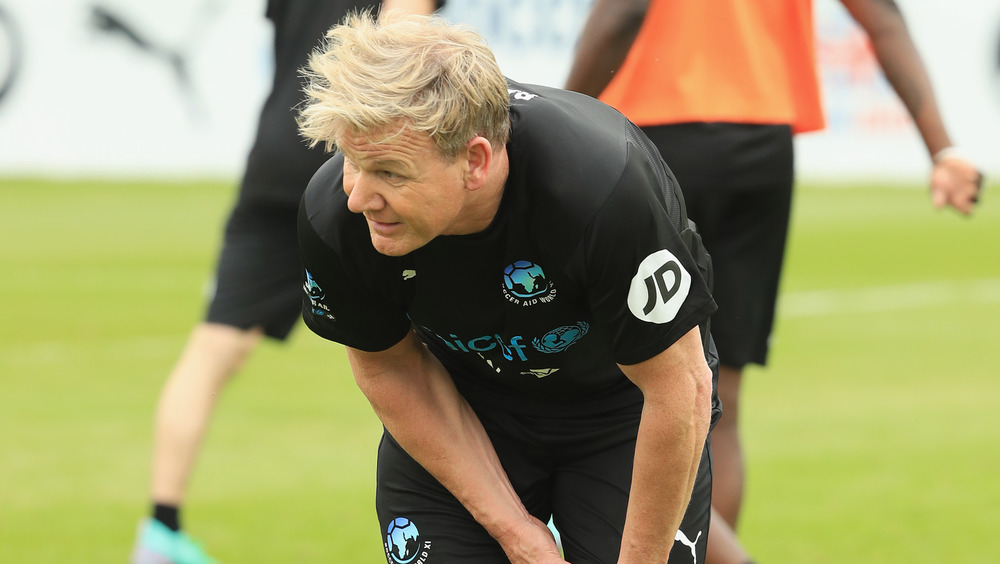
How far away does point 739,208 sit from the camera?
4.09 metres

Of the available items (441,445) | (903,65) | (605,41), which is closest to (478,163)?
(441,445)

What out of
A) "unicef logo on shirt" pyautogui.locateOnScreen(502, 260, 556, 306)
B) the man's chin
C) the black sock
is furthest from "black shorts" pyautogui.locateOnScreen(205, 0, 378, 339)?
the man's chin

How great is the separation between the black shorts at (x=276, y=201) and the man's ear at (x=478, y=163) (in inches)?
72.8

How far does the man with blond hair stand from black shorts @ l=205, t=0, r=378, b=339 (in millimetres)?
1094

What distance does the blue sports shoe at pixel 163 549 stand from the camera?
396cm

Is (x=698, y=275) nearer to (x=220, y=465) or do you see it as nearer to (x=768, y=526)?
(x=768, y=526)

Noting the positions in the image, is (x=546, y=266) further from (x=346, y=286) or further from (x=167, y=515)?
(x=167, y=515)

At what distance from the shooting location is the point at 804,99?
416 cm

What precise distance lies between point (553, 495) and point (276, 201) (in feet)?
5.08

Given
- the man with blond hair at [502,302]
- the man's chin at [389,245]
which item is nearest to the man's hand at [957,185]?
the man with blond hair at [502,302]

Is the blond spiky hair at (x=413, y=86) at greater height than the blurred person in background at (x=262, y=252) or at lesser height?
greater

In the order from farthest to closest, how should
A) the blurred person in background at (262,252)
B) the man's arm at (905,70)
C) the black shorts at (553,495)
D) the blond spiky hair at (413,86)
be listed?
the blurred person in background at (262,252) → the man's arm at (905,70) → the black shorts at (553,495) → the blond spiky hair at (413,86)

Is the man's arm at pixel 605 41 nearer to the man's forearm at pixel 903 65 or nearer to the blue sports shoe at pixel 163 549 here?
the man's forearm at pixel 903 65

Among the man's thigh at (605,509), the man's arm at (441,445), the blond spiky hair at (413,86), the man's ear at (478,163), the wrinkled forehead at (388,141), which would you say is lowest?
the man's thigh at (605,509)
